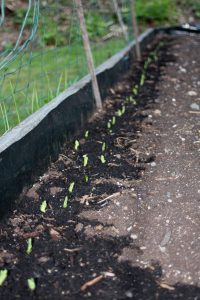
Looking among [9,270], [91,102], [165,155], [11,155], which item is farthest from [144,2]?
[9,270]

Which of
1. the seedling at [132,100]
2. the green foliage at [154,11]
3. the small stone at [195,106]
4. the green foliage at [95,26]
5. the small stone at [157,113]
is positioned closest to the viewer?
the small stone at [157,113]

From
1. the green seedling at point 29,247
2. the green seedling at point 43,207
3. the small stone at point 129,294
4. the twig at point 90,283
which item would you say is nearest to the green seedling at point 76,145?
the green seedling at point 43,207

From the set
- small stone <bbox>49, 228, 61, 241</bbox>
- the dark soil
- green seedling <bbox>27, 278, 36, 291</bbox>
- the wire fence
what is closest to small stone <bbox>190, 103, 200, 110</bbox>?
the dark soil

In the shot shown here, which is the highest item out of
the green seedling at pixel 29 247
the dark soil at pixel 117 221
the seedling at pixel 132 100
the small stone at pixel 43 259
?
the green seedling at pixel 29 247

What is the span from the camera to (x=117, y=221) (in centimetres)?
234

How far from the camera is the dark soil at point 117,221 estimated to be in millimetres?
1935

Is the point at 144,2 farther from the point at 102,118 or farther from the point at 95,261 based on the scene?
the point at 95,261

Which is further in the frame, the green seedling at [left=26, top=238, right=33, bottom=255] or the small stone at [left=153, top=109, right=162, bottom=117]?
the small stone at [left=153, top=109, right=162, bottom=117]

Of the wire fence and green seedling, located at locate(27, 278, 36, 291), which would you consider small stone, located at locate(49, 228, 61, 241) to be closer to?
green seedling, located at locate(27, 278, 36, 291)

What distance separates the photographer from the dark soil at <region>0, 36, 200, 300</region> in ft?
6.35

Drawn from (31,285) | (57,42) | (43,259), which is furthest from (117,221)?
(57,42)

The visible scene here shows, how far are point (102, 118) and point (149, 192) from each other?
1204mm

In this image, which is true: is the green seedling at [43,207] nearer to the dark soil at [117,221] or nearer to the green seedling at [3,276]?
the dark soil at [117,221]

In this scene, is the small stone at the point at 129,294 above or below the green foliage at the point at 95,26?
above
